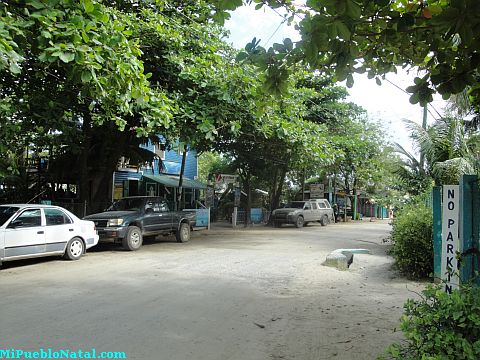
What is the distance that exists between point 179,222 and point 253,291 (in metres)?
8.74

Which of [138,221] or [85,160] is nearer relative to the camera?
[138,221]

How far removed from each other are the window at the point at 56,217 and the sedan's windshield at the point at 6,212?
76 centimetres

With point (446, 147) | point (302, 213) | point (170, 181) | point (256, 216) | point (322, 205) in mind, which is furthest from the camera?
point (256, 216)

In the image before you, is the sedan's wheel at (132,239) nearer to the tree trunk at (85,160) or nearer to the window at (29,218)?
the window at (29,218)

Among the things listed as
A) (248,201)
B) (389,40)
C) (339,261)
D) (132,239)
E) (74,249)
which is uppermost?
(389,40)

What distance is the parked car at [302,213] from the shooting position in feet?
87.0

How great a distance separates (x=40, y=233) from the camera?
1077 cm

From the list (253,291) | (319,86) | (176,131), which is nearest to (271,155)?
(319,86)

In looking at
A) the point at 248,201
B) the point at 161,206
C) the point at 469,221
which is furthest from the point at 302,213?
the point at 469,221

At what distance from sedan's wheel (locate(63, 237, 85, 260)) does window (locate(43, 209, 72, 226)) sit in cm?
57

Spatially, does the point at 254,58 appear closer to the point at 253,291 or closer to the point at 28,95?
the point at 253,291

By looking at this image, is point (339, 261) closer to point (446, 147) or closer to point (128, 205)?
point (446, 147)

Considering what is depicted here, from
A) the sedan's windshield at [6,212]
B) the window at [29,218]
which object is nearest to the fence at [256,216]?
the window at [29,218]

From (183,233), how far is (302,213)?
39.5 feet
